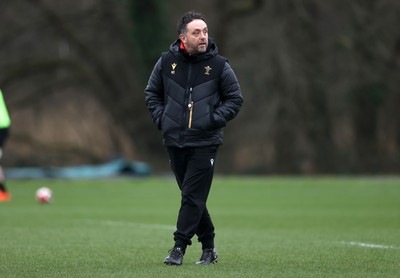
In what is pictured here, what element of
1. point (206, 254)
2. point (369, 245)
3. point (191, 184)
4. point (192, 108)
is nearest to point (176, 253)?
point (206, 254)

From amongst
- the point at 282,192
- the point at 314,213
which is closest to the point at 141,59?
the point at 282,192

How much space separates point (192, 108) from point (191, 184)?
2.29ft

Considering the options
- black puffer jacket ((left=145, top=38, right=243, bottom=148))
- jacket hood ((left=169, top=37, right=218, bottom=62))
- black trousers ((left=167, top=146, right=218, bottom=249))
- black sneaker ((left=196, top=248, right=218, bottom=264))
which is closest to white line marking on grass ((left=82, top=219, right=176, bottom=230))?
black sneaker ((left=196, top=248, right=218, bottom=264))

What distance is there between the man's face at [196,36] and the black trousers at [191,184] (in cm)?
90

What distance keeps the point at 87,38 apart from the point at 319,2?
890 cm

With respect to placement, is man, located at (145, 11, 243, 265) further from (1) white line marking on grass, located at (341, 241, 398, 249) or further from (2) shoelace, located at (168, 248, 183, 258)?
(1) white line marking on grass, located at (341, 241, 398, 249)

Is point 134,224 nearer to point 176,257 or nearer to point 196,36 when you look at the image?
point 176,257

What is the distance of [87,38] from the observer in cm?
3938

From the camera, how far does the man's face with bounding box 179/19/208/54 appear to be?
9133 mm

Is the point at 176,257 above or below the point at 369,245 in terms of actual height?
above

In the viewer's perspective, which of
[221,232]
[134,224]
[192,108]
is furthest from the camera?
[134,224]

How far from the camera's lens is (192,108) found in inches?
359

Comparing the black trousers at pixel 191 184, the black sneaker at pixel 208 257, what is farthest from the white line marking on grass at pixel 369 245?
the black trousers at pixel 191 184

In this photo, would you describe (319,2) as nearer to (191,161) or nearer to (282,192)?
(282,192)
